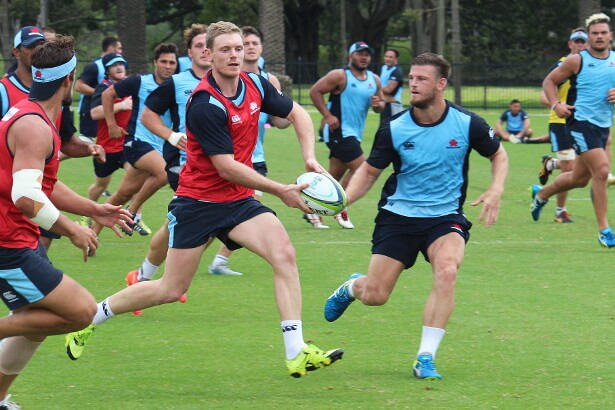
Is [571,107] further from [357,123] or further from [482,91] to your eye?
[482,91]

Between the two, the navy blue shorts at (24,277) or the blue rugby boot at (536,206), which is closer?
the navy blue shorts at (24,277)

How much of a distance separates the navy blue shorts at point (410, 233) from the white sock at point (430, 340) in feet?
2.00

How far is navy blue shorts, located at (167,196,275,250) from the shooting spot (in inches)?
290

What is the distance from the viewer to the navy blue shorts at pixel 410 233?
7594mm

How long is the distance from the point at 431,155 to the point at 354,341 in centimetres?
152

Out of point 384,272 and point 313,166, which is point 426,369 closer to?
point 384,272

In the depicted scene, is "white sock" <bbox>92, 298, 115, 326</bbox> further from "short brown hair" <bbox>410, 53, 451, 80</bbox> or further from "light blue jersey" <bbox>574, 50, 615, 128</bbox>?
"light blue jersey" <bbox>574, 50, 615, 128</bbox>

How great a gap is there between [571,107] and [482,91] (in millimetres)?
30230

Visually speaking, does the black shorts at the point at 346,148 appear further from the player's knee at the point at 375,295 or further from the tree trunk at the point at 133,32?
the tree trunk at the point at 133,32

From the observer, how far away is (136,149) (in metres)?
12.7

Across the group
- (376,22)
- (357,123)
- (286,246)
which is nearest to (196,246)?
(286,246)

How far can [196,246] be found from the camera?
739cm

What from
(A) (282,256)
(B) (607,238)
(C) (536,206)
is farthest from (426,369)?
(C) (536,206)

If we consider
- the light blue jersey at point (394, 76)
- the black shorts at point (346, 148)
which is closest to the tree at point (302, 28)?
the light blue jersey at point (394, 76)
